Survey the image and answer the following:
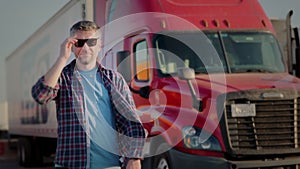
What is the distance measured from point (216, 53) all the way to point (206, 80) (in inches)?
24.8

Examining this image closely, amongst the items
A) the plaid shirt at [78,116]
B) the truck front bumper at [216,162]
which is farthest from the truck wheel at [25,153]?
the plaid shirt at [78,116]

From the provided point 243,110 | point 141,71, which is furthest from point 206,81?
point 141,71

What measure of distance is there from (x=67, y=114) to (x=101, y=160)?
1.22 feet

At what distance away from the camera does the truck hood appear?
727 centimetres

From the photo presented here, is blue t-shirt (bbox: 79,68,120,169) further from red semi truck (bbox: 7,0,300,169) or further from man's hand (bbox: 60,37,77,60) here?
red semi truck (bbox: 7,0,300,169)

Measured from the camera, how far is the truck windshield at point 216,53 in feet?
25.8

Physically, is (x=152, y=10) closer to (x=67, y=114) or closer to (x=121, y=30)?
(x=121, y=30)

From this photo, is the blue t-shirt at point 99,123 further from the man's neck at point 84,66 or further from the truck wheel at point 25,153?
the truck wheel at point 25,153

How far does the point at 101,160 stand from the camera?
152 inches

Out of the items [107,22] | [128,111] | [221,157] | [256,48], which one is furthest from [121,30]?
[128,111]

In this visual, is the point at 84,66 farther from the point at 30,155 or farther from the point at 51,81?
the point at 30,155

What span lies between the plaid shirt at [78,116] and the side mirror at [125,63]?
4020 mm

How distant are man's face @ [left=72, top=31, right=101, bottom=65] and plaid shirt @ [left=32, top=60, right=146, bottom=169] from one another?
99mm

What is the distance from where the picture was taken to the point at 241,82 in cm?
746
